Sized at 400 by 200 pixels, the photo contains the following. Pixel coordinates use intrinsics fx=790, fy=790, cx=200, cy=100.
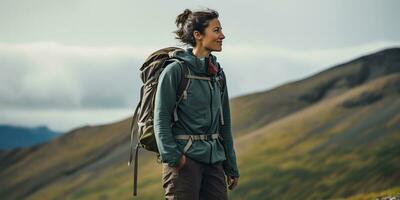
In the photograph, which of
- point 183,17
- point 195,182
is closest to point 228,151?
point 195,182

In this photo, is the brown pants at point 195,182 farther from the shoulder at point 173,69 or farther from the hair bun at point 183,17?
the hair bun at point 183,17

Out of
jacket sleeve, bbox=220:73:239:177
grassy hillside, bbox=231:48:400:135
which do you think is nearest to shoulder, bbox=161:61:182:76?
jacket sleeve, bbox=220:73:239:177

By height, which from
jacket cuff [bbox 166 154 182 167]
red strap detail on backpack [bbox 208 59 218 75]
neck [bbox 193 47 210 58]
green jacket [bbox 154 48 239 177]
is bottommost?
jacket cuff [bbox 166 154 182 167]

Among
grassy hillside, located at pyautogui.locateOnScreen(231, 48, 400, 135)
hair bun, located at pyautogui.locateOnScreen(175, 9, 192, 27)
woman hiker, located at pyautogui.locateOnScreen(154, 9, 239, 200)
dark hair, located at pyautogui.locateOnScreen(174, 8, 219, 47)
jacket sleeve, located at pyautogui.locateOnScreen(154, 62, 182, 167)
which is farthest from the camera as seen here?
grassy hillside, located at pyautogui.locateOnScreen(231, 48, 400, 135)

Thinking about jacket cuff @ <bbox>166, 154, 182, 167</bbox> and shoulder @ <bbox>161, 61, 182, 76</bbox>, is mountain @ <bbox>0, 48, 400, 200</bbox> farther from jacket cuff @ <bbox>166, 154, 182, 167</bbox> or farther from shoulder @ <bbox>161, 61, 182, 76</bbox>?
jacket cuff @ <bbox>166, 154, 182, 167</bbox>

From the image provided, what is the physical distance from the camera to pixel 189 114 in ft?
32.7

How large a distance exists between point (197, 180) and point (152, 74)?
4.82 ft

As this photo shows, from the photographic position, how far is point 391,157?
423 ft

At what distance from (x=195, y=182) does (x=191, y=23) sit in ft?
6.70

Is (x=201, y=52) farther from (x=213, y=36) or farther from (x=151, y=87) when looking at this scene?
(x=151, y=87)

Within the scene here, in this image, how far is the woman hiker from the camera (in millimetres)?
9812

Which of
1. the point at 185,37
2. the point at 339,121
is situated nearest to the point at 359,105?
the point at 339,121

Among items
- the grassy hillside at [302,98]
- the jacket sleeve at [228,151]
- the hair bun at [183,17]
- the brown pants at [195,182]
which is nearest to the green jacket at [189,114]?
the brown pants at [195,182]

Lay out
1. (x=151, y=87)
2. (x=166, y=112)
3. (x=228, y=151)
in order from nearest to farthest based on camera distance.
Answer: (x=166, y=112) → (x=151, y=87) → (x=228, y=151)
